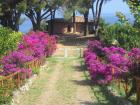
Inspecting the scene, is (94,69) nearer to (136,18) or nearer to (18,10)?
(136,18)

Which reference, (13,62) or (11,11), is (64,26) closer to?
(11,11)

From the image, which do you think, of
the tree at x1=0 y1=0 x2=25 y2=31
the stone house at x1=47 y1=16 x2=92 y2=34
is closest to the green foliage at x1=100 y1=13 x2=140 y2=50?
the tree at x1=0 y1=0 x2=25 y2=31

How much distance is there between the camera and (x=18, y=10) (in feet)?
166

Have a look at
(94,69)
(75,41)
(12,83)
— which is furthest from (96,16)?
(12,83)

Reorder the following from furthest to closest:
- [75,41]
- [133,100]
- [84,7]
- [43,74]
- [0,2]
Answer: [84,7] < [75,41] < [0,2] < [43,74] < [133,100]

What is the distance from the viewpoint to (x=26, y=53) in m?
26.2

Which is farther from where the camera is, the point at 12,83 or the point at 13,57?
the point at 13,57

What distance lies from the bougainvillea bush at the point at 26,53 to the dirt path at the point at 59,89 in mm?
1125

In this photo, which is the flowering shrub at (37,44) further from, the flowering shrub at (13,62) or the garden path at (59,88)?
the flowering shrub at (13,62)

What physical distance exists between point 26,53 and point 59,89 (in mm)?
5644

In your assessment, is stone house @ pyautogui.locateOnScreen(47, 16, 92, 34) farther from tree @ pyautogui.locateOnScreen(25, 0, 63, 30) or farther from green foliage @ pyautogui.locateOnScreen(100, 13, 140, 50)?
green foliage @ pyautogui.locateOnScreen(100, 13, 140, 50)

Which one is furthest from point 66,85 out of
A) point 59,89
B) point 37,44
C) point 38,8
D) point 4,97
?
point 38,8

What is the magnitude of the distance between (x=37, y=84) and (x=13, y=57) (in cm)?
179

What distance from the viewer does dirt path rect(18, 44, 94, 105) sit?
59.3 feet
